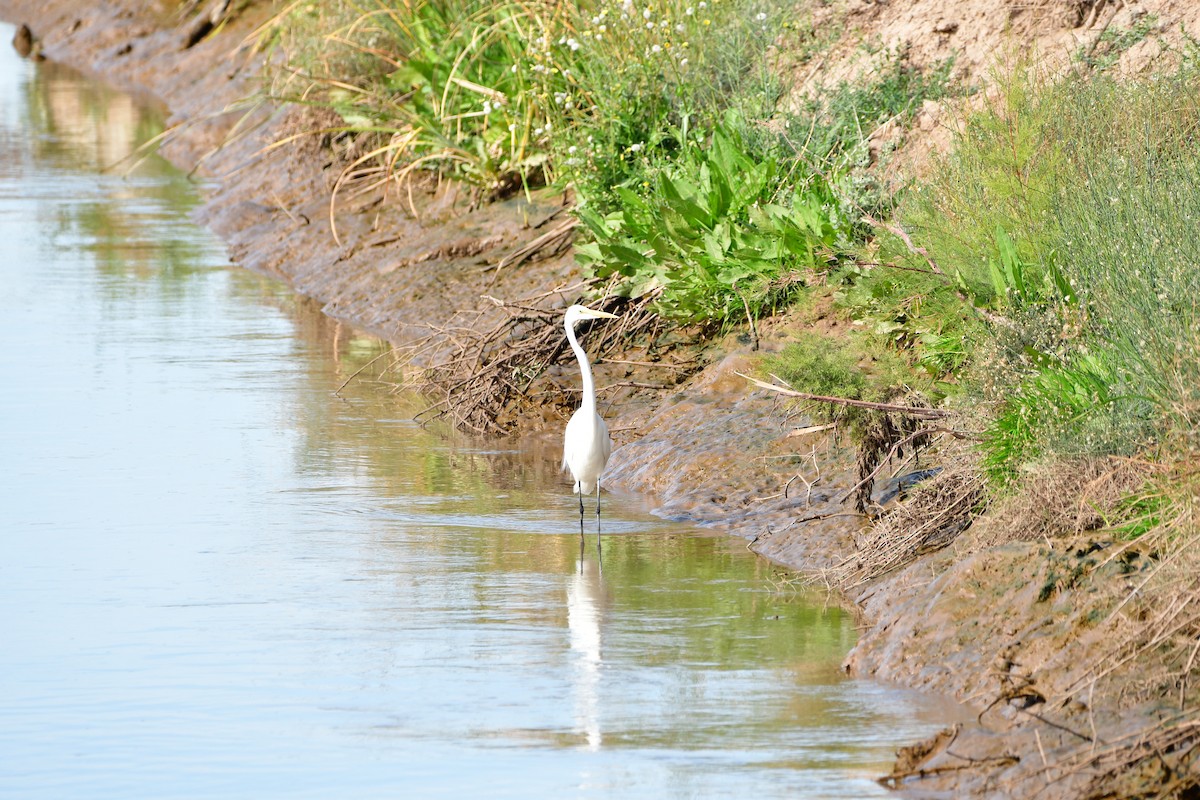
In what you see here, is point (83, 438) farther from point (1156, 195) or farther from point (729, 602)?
point (1156, 195)

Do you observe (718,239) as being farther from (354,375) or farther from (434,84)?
(434,84)

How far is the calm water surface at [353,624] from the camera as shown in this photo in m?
6.18

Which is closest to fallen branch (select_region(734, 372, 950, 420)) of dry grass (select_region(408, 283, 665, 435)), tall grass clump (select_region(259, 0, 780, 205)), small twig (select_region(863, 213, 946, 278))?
small twig (select_region(863, 213, 946, 278))

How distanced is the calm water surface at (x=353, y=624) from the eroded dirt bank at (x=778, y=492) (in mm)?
234

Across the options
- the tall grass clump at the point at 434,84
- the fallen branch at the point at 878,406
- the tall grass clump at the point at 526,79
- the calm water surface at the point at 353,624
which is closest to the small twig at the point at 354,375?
the calm water surface at the point at 353,624

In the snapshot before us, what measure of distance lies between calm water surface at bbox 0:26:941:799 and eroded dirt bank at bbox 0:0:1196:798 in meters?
0.23

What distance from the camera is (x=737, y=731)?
6426 millimetres

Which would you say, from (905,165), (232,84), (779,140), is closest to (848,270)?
(905,165)

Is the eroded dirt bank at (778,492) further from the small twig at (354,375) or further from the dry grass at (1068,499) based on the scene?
the small twig at (354,375)

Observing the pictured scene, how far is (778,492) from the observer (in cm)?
945

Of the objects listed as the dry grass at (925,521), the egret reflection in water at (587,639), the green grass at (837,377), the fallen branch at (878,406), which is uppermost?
the green grass at (837,377)

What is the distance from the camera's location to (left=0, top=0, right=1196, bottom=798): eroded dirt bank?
5.88m

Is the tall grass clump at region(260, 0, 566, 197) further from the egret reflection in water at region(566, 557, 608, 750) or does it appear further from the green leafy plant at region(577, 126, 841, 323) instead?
the egret reflection in water at region(566, 557, 608, 750)

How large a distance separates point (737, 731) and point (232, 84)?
20916 millimetres
